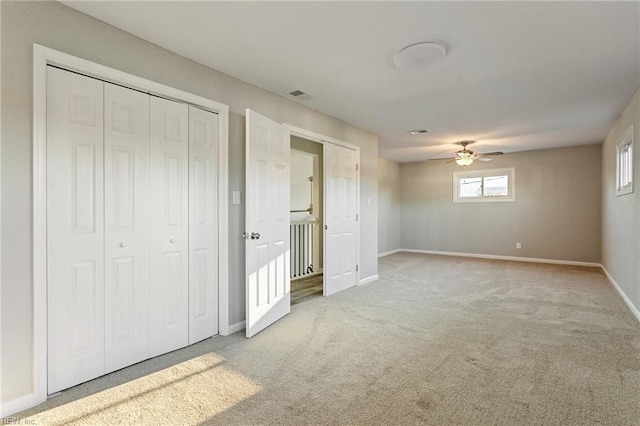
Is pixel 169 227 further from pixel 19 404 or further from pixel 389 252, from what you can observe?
pixel 389 252

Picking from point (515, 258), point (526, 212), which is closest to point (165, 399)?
point (515, 258)

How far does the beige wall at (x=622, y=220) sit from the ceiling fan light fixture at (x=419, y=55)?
8.48 feet

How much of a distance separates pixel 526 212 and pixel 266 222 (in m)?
6.51

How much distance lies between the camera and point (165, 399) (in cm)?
202

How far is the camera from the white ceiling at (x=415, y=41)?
2104mm

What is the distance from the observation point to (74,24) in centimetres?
212

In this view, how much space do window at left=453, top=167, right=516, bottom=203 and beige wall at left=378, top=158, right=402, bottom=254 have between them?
4.89 ft

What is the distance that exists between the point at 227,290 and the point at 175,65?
203 centimetres

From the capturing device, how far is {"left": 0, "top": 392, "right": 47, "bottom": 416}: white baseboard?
183cm

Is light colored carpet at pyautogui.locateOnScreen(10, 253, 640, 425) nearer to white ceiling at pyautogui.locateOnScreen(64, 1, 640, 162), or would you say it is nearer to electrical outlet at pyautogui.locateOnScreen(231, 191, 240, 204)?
electrical outlet at pyautogui.locateOnScreen(231, 191, 240, 204)

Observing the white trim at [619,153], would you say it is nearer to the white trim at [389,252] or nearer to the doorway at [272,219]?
the doorway at [272,219]

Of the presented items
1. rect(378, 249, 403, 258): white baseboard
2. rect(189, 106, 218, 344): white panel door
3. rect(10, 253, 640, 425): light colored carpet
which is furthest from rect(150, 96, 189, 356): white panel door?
rect(378, 249, 403, 258): white baseboard

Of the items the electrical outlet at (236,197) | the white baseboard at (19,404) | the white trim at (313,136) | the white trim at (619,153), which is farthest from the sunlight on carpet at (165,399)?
the white trim at (619,153)

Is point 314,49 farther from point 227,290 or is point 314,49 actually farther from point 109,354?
point 109,354
